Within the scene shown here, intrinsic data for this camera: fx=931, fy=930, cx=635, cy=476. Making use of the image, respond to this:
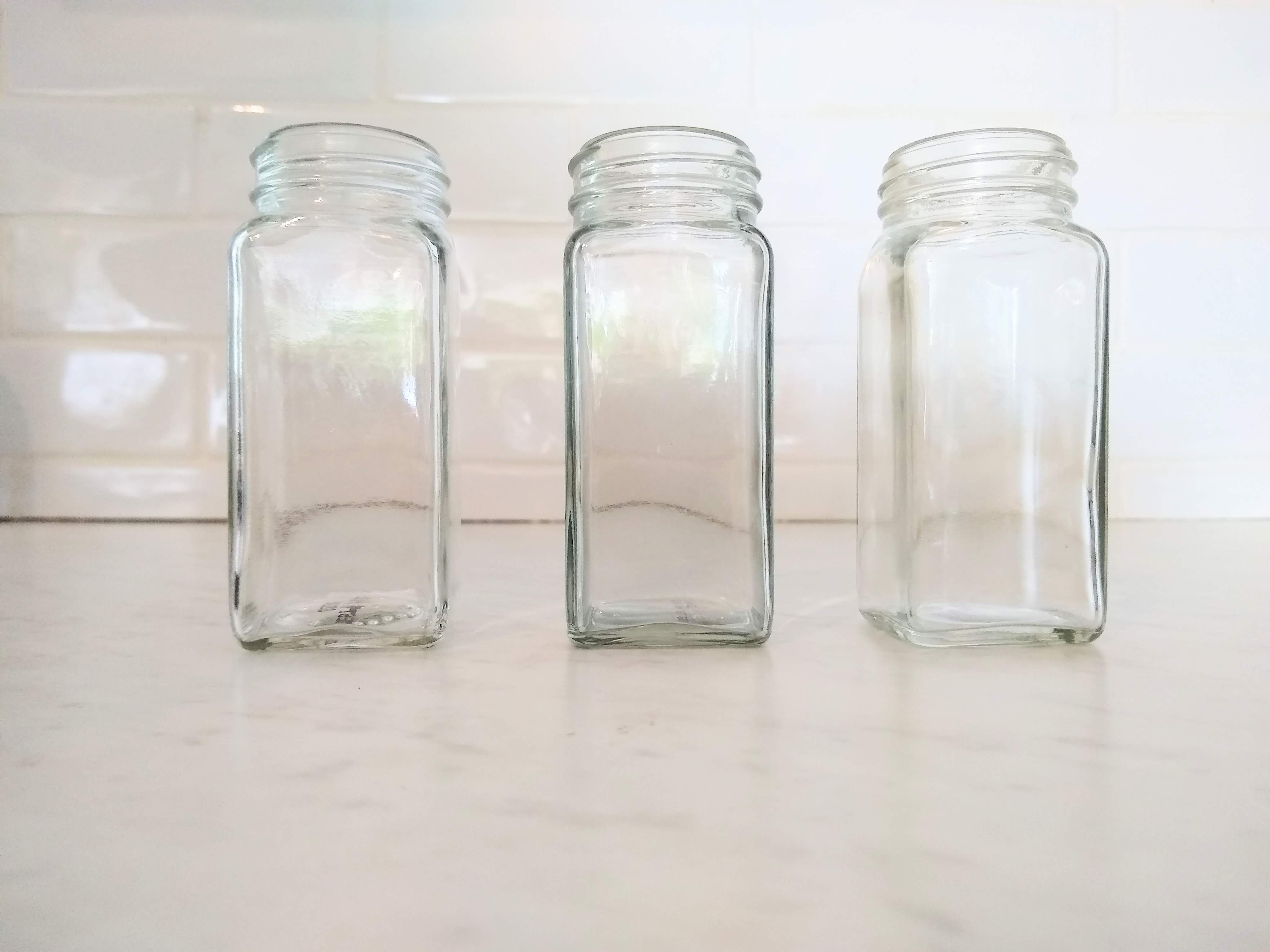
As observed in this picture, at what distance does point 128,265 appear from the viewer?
917 mm

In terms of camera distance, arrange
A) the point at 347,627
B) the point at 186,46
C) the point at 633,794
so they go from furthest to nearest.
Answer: the point at 186,46 → the point at 347,627 → the point at 633,794

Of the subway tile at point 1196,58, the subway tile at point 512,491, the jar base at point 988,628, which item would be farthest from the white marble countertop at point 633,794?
the subway tile at point 1196,58

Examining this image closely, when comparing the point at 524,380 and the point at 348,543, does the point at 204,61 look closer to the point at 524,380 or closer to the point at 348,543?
the point at 524,380

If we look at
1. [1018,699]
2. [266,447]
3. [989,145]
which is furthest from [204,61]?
[1018,699]

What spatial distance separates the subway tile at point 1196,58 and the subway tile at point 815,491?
0.48 m

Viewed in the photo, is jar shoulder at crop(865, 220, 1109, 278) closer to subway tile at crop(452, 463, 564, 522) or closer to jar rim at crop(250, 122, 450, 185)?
jar rim at crop(250, 122, 450, 185)

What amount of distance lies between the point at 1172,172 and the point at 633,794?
968mm

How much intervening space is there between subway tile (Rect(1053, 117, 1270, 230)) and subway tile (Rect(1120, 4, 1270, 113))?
0.02 meters

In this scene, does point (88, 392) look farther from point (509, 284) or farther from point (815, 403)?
point (815, 403)

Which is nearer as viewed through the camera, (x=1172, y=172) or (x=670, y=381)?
(x=670, y=381)

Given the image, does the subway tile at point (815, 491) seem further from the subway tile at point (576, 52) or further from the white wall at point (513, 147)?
the subway tile at point (576, 52)

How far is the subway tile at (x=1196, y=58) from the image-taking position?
3.07ft

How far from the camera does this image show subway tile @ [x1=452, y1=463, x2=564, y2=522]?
936mm

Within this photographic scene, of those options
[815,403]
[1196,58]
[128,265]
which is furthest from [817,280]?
[128,265]
